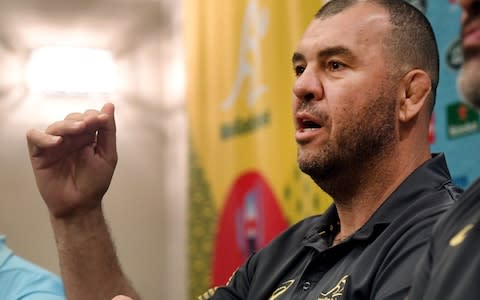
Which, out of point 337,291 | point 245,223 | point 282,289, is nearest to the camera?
point 337,291

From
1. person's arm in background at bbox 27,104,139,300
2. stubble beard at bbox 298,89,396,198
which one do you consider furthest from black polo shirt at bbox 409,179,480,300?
person's arm in background at bbox 27,104,139,300

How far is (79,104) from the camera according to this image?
365cm

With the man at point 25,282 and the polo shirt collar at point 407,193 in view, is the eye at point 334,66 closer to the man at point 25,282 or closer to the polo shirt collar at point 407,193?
the polo shirt collar at point 407,193

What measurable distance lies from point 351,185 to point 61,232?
552 mm

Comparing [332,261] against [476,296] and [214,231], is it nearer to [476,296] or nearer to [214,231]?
[476,296]

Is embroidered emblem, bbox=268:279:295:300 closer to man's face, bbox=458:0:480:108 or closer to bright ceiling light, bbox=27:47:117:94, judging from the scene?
man's face, bbox=458:0:480:108

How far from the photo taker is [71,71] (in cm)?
364

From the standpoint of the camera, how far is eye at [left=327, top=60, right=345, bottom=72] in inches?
51.7

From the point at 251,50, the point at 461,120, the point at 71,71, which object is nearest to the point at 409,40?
the point at 461,120

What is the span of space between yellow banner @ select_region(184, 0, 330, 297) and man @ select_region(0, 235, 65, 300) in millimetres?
954

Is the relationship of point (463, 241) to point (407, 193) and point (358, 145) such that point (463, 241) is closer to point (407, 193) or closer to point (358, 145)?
point (407, 193)

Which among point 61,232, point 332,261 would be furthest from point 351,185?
point 61,232

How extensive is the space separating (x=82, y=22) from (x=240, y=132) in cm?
136

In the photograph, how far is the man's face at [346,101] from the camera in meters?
1.28
